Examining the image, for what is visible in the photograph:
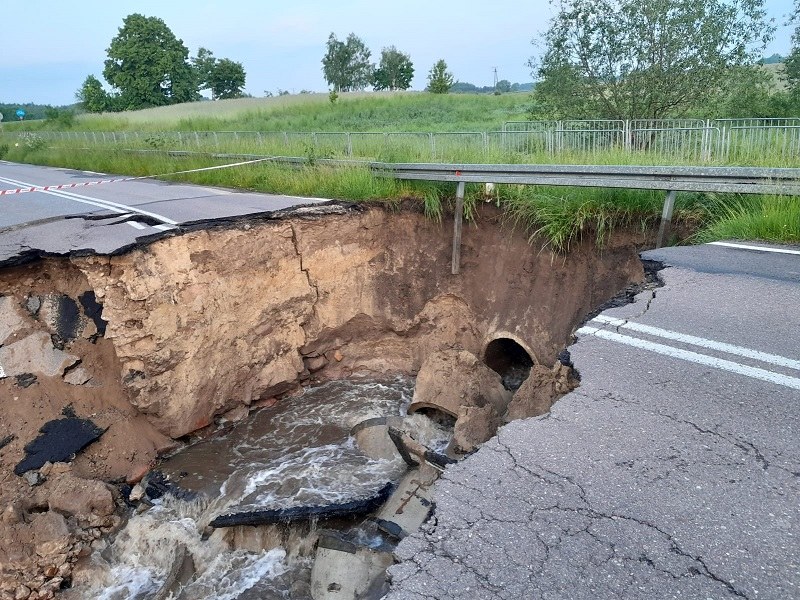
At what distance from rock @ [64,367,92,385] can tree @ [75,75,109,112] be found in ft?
202

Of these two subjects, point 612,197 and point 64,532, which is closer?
point 64,532

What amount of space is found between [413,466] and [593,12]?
40.9ft

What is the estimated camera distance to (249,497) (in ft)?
23.9

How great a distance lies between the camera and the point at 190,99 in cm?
6662

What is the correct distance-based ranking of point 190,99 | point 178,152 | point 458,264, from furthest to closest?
point 190,99 → point 178,152 → point 458,264

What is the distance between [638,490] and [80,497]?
6522 millimetres

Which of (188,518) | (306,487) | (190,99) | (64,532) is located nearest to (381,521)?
(306,487)

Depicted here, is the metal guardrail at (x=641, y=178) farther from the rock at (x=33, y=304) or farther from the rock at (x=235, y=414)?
the rock at (x=33, y=304)

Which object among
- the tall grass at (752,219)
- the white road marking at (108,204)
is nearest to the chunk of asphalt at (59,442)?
the white road marking at (108,204)

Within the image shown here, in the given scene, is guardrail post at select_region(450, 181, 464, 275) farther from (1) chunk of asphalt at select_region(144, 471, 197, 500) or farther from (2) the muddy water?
(1) chunk of asphalt at select_region(144, 471, 197, 500)

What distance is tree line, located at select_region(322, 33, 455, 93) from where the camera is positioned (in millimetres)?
79625

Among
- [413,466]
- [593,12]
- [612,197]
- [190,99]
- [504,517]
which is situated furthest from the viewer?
[190,99]

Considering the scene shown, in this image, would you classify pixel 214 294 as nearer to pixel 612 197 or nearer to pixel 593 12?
pixel 612 197

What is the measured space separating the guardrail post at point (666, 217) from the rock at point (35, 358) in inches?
320
